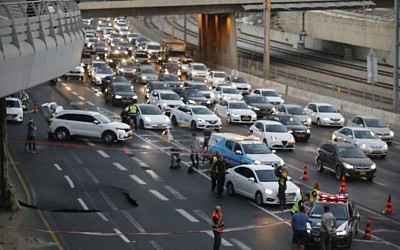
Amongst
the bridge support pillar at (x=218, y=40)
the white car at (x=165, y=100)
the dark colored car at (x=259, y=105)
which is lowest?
the bridge support pillar at (x=218, y=40)

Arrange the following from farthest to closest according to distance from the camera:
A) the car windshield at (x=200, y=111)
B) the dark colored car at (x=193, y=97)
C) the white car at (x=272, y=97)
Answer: the white car at (x=272, y=97), the dark colored car at (x=193, y=97), the car windshield at (x=200, y=111)

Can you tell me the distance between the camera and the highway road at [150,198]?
27.1 metres

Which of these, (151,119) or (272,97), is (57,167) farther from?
(272,97)

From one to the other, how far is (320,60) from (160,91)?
44.4 meters

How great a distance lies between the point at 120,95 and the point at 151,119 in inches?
396

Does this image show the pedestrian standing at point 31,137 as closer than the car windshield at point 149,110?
Yes

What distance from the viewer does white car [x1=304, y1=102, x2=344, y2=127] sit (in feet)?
172

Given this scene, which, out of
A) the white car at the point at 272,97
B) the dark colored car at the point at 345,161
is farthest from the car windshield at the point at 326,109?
the dark colored car at the point at 345,161

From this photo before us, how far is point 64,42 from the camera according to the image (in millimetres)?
27312

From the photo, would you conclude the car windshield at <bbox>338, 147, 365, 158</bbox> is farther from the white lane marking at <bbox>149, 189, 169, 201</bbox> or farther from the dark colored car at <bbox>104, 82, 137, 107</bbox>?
the dark colored car at <bbox>104, 82, 137, 107</bbox>

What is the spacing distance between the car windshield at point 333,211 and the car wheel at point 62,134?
1997cm

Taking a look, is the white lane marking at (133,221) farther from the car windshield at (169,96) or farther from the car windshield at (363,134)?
the car windshield at (169,96)

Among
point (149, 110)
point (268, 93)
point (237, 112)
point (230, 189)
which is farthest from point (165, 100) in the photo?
point (230, 189)

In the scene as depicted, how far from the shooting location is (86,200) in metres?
32.2
